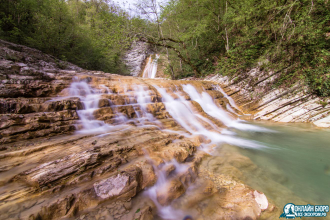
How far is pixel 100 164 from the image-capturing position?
2.71 meters

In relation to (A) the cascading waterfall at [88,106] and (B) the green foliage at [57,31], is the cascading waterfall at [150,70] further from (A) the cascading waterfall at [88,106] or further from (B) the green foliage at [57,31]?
(A) the cascading waterfall at [88,106]

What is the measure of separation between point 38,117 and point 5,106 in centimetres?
91

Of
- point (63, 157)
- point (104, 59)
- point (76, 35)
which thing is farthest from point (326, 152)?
point (104, 59)

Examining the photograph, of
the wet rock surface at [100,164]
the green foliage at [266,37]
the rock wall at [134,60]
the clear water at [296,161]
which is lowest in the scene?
the clear water at [296,161]

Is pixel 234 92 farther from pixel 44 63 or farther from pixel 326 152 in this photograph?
pixel 44 63

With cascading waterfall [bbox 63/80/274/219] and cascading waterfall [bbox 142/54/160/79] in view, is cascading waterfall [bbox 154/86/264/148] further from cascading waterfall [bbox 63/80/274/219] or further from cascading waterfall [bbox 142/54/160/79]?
cascading waterfall [bbox 142/54/160/79]

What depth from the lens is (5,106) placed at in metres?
3.78

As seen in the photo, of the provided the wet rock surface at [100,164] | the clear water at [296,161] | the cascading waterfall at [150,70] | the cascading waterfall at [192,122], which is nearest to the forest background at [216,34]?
the clear water at [296,161]

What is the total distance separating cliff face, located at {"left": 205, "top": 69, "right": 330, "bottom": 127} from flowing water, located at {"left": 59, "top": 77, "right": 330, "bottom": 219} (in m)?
0.98

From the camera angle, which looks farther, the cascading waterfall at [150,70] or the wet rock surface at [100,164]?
the cascading waterfall at [150,70]

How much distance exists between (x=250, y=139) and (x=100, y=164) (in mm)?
5520

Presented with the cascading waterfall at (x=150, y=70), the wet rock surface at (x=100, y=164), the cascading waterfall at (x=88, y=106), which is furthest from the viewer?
the cascading waterfall at (x=150, y=70)

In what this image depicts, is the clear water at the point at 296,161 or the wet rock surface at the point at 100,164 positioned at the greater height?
the wet rock surface at the point at 100,164

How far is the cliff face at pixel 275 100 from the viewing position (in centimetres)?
656
